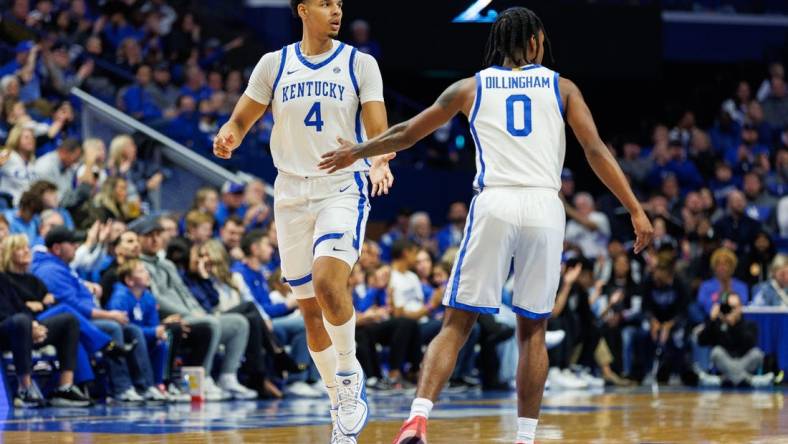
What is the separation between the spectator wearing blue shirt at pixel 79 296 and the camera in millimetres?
11453

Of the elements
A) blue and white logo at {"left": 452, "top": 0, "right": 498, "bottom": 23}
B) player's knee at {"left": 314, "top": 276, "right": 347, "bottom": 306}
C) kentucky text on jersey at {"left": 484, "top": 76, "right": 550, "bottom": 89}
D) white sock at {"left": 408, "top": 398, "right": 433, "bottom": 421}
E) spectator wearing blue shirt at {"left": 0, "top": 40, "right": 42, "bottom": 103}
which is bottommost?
white sock at {"left": 408, "top": 398, "right": 433, "bottom": 421}

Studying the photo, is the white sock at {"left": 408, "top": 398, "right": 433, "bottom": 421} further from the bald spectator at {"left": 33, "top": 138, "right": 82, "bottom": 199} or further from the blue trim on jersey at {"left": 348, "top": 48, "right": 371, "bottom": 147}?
the bald spectator at {"left": 33, "top": 138, "right": 82, "bottom": 199}

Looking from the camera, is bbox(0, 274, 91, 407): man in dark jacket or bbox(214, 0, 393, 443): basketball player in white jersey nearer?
bbox(214, 0, 393, 443): basketball player in white jersey

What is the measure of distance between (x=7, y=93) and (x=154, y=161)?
8.16ft

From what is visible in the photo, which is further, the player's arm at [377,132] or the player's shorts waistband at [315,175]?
the player's shorts waistband at [315,175]

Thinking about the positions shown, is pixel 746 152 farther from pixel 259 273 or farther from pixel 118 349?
pixel 118 349

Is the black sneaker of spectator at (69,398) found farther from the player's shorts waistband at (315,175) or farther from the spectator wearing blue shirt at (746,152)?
the spectator wearing blue shirt at (746,152)

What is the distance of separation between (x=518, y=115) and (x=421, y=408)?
4.91ft

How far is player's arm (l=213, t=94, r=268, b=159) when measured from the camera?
7414 mm

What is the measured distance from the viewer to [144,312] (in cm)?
1212

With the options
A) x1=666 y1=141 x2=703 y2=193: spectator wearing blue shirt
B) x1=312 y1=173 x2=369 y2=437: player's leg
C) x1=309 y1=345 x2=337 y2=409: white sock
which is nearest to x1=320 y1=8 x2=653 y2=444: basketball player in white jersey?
x1=312 y1=173 x2=369 y2=437: player's leg

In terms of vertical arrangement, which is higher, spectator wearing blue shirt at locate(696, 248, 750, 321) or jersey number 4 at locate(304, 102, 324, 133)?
jersey number 4 at locate(304, 102, 324, 133)

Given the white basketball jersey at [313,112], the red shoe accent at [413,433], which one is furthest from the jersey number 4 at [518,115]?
the red shoe accent at [413,433]

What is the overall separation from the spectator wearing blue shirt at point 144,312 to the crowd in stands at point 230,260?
0.06ft
